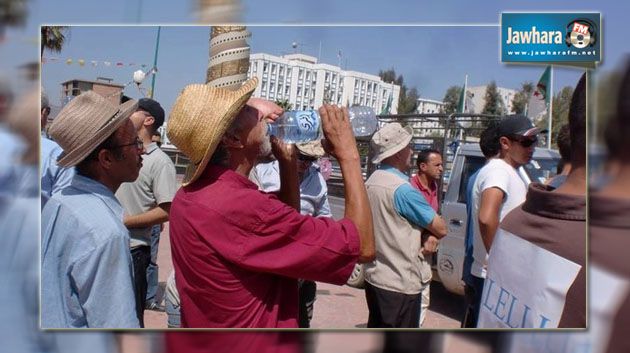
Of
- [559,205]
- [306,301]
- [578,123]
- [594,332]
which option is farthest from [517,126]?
[306,301]

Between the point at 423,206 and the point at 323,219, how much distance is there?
0.51 metres

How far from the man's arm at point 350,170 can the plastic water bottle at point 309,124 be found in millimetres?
70

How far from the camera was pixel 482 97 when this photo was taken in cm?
220

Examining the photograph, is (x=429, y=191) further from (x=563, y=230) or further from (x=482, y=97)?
(x=563, y=230)

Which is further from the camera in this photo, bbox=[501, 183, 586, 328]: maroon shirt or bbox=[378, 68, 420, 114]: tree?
bbox=[378, 68, 420, 114]: tree

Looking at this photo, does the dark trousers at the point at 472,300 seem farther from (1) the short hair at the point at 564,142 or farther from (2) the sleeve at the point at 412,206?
(1) the short hair at the point at 564,142

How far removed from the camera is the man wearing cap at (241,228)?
1.97 metres

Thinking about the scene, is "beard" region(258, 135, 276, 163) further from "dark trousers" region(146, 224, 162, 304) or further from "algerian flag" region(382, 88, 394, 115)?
"dark trousers" region(146, 224, 162, 304)

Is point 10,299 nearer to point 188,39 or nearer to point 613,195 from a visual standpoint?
point 188,39

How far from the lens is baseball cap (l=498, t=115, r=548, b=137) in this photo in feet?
7.19

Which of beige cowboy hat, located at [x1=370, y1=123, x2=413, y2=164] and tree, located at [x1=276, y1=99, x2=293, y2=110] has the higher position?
tree, located at [x1=276, y1=99, x2=293, y2=110]

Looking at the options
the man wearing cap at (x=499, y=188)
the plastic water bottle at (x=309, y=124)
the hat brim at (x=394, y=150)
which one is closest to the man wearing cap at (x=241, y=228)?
the plastic water bottle at (x=309, y=124)

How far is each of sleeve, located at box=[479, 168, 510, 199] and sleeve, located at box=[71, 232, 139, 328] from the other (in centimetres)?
113

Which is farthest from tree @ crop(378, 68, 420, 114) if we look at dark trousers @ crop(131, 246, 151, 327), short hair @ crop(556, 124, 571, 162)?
dark trousers @ crop(131, 246, 151, 327)
